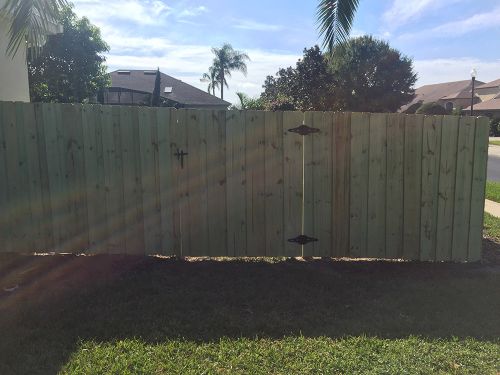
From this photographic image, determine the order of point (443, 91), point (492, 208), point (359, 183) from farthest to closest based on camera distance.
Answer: point (443, 91) < point (492, 208) < point (359, 183)

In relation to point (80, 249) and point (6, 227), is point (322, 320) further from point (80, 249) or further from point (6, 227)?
point (6, 227)

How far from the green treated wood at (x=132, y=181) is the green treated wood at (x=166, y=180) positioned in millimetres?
240

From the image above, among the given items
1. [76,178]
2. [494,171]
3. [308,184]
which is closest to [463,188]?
[308,184]

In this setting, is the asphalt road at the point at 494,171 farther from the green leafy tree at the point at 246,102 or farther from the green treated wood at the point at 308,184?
the green leafy tree at the point at 246,102

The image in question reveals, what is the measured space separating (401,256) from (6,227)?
4.49 meters

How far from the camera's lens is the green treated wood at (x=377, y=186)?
5.24 m

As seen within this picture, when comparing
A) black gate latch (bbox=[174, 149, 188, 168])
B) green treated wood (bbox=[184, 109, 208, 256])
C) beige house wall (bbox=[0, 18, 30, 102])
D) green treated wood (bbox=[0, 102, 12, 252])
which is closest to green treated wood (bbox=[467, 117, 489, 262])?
green treated wood (bbox=[184, 109, 208, 256])

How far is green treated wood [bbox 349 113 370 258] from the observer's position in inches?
206

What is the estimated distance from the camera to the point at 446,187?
5309 mm

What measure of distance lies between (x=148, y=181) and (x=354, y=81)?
36.8m

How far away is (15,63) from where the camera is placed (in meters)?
7.46

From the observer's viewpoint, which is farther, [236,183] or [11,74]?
[11,74]

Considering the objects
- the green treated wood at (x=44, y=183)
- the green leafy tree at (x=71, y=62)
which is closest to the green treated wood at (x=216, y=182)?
the green treated wood at (x=44, y=183)

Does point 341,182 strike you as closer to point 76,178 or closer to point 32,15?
point 76,178
